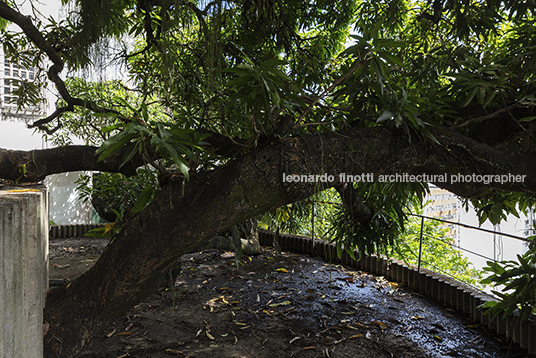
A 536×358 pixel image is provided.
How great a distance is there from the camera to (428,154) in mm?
2057

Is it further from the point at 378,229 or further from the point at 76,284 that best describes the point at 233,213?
the point at 378,229

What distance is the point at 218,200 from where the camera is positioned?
1764 mm

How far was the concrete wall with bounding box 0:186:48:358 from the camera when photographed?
1.46 metres

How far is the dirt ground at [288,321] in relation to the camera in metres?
2.83

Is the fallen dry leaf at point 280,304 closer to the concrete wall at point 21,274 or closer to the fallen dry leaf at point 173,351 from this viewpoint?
the fallen dry leaf at point 173,351

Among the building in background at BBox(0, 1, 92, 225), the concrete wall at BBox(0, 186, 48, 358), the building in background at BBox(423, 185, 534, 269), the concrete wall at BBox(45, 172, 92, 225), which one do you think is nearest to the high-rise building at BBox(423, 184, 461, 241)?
the building in background at BBox(423, 185, 534, 269)

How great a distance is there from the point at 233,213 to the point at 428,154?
3.59ft

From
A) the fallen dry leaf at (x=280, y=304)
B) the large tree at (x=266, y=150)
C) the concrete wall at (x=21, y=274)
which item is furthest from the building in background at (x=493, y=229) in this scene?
the concrete wall at (x=21, y=274)

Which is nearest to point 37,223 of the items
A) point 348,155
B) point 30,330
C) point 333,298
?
point 30,330

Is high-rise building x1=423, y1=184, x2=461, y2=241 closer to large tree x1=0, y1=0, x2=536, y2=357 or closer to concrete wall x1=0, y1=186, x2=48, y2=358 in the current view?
large tree x1=0, y1=0, x2=536, y2=357

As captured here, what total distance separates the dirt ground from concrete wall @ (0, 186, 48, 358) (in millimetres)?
1224

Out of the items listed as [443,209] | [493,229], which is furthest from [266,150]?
[443,209]

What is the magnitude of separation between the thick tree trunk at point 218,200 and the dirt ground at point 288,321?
987 mm

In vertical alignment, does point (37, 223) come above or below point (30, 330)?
above
